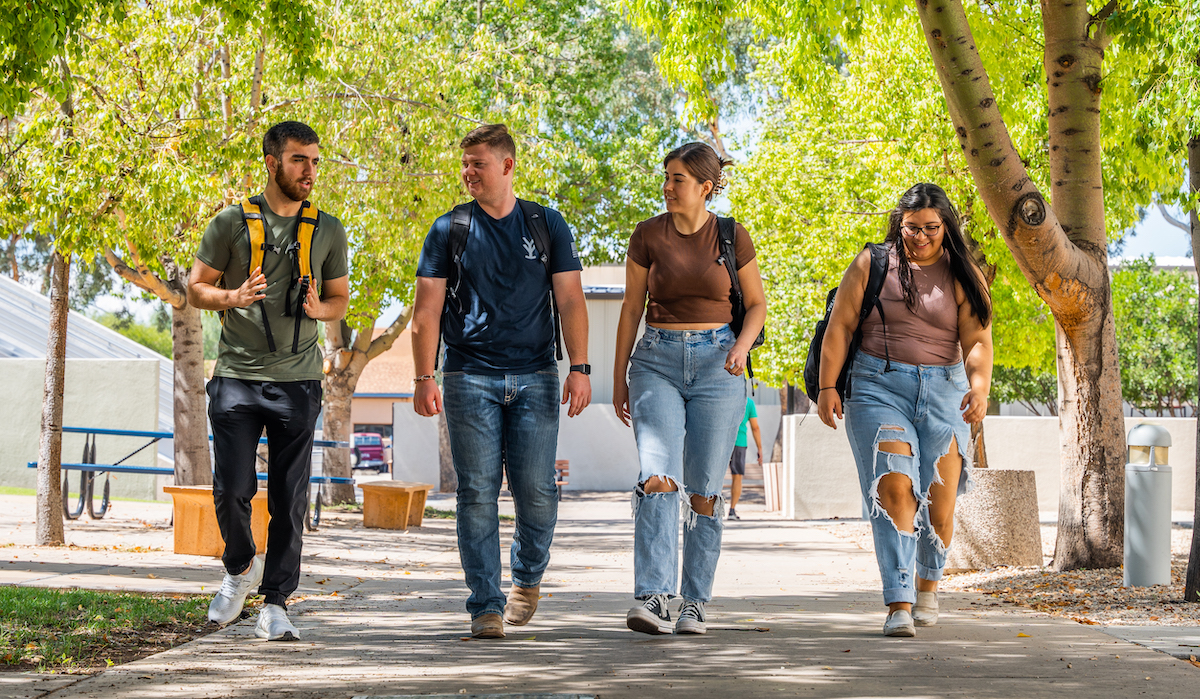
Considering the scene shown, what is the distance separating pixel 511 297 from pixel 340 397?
1286cm

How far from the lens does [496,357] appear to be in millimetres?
4602

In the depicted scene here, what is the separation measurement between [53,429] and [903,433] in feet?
24.3

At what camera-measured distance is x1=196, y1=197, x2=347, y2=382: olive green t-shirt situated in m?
4.54

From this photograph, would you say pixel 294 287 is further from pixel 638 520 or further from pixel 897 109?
pixel 897 109

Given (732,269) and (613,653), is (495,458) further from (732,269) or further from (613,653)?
(732,269)

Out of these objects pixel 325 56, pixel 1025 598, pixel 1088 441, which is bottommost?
pixel 1025 598

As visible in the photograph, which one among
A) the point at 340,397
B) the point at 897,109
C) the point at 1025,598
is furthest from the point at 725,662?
the point at 340,397

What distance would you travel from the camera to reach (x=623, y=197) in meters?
23.7

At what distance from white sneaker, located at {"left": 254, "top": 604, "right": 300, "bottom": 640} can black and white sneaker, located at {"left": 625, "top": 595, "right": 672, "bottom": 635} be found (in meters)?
1.34

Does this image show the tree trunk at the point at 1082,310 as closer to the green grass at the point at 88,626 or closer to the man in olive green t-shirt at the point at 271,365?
the man in olive green t-shirt at the point at 271,365

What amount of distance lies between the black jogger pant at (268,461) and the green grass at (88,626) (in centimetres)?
47

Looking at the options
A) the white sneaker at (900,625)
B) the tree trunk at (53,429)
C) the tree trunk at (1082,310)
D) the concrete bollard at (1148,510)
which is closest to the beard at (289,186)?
the white sneaker at (900,625)

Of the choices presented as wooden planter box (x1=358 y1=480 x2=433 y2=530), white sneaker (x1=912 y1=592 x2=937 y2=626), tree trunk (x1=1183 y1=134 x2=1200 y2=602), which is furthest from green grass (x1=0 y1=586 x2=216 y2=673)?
wooden planter box (x1=358 y1=480 x2=433 y2=530)

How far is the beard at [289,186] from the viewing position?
15.1 feet
